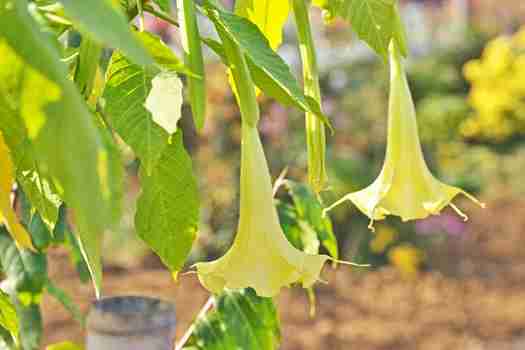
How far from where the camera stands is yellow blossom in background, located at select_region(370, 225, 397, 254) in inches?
137

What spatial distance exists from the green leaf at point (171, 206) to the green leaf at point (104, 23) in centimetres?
25

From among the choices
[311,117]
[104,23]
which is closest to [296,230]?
[311,117]

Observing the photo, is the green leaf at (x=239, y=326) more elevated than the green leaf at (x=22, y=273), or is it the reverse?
the green leaf at (x=22, y=273)

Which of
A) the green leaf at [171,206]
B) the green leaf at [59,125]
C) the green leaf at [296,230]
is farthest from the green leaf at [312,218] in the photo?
the green leaf at [59,125]

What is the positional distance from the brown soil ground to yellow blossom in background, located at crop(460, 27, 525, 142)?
4.37 ft

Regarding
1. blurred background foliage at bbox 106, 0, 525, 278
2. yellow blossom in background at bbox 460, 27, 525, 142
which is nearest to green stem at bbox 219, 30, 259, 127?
blurred background foliage at bbox 106, 0, 525, 278

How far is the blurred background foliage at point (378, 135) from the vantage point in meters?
3.50

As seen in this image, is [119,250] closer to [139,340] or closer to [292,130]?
[292,130]

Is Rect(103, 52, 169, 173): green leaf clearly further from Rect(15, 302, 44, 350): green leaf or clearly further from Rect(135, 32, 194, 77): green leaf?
Rect(15, 302, 44, 350): green leaf

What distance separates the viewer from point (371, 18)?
0.54 metres

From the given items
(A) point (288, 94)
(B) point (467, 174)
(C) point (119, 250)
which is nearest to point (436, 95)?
(B) point (467, 174)

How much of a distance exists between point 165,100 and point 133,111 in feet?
0.20

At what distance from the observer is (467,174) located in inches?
169

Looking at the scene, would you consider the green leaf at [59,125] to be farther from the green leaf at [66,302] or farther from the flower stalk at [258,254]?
the green leaf at [66,302]
